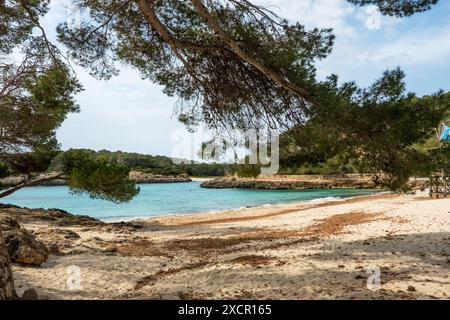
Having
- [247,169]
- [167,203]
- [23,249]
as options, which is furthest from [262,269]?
[167,203]

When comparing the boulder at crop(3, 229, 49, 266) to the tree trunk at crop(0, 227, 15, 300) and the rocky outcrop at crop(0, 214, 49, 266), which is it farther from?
the tree trunk at crop(0, 227, 15, 300)

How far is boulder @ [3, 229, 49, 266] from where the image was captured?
7988 millimetres

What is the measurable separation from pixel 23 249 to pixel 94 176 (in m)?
4.90

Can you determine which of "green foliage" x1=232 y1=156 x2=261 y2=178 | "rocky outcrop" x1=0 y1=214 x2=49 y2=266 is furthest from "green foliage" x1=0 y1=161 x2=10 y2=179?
"green foliage" x1=232 y1=156 x2=261 y2=178

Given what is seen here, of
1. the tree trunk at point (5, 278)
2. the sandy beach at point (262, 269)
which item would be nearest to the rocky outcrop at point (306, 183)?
the sandy beach at point (262, 269)

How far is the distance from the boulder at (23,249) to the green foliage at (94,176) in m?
4.22

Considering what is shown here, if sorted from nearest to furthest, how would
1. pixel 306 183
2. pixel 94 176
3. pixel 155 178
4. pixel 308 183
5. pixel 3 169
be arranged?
pixel 94 176, pixel 3 169, pixel 308 183, pixel 306 183, pixel 155 178

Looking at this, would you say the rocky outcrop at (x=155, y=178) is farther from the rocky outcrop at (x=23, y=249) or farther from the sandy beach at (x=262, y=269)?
the rocky outcrop at (x=23, y=249)

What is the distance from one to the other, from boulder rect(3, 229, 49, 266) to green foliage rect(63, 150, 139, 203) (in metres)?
4.22

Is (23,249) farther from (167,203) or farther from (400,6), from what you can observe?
(167,203)

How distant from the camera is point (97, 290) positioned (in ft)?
21.1

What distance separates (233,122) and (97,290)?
445 cm

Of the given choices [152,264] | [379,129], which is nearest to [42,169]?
[152,264]

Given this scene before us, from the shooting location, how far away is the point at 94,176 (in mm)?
12789
